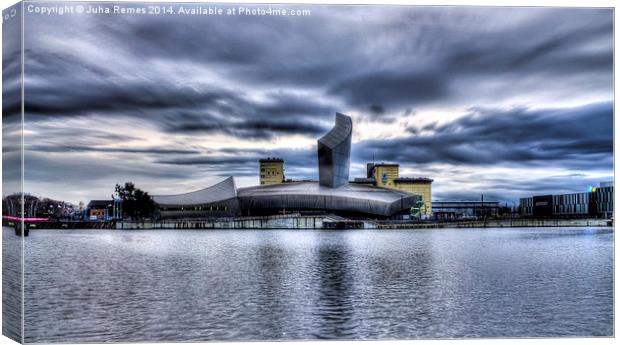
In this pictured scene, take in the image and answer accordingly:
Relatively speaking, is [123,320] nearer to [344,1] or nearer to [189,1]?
[189,1]

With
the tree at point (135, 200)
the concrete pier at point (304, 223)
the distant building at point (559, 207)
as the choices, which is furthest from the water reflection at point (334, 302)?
the tree at point (135, 200)

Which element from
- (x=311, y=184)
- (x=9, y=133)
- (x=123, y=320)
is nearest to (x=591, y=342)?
(x=123, y=320)

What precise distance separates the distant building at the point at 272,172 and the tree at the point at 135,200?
616 inches

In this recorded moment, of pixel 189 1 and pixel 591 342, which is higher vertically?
pixel 189 1

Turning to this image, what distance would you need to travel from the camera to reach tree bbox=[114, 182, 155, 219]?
3351 inches

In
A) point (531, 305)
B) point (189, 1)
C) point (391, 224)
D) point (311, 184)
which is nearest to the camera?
point (189, 1)

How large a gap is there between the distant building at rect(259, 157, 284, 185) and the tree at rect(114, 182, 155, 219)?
51.4 feet

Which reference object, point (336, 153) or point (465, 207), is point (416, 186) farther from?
point (465, 207)

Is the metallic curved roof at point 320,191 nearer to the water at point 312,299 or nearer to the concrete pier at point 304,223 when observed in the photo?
the concrete pier at point 304,223

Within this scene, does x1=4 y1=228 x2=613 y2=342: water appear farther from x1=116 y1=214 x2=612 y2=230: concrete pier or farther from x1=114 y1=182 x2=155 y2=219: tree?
x1=114 y1=182 x2=155 y2=219: tree

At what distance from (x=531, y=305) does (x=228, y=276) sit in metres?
9.15

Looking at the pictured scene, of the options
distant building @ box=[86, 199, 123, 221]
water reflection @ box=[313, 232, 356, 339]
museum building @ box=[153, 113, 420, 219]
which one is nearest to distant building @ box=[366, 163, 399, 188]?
museum building @ box=[153, 113, 420, 219]

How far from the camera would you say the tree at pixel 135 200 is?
8512 centimetres

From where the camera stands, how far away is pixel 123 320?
37.6 ft
